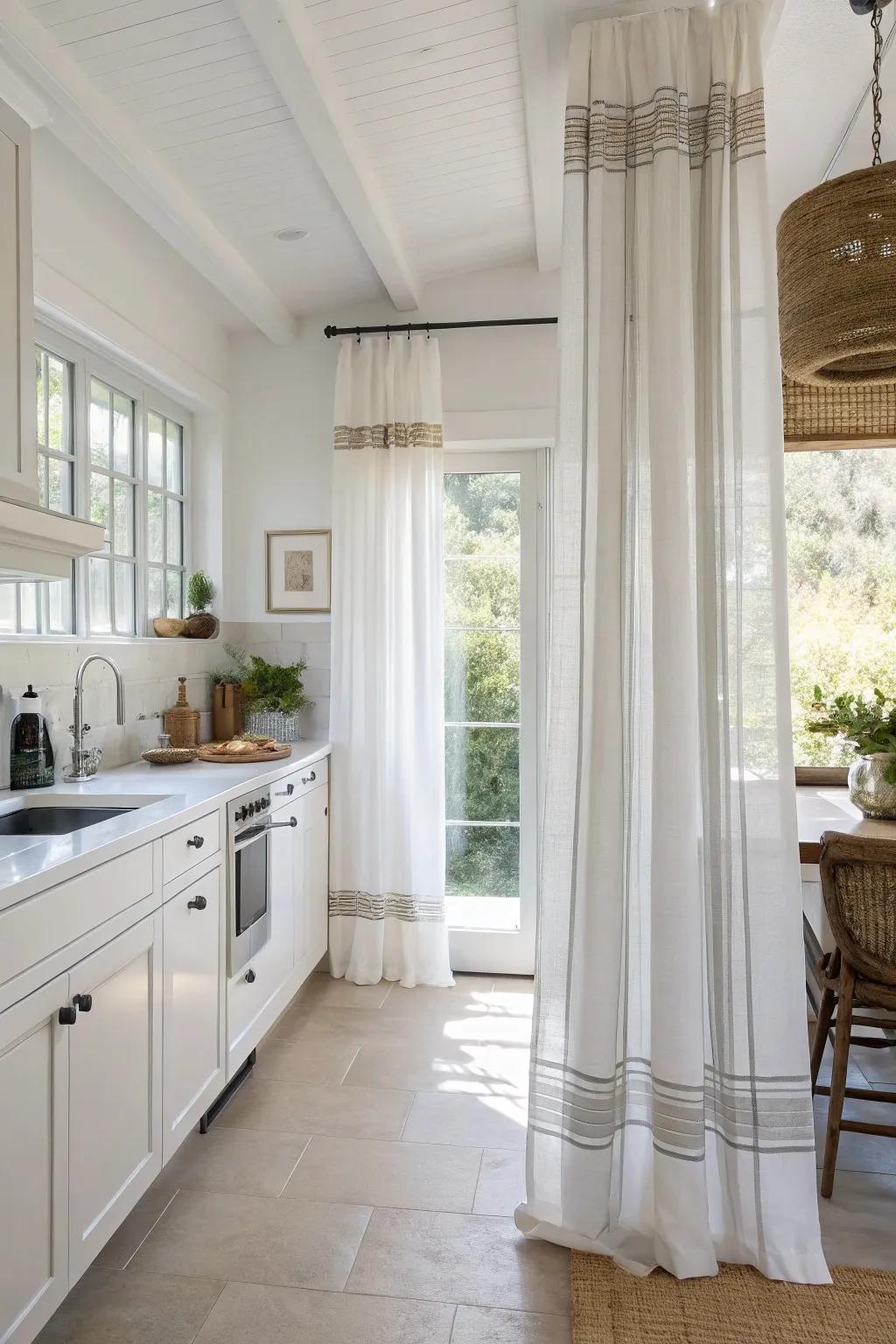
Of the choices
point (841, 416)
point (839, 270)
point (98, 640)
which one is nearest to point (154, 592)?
point (98, 640)

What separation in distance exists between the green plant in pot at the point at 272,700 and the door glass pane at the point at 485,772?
664 mm

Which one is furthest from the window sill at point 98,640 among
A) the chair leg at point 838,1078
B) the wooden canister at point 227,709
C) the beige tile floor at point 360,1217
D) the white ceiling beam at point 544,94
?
the chair leg at point 838,1078

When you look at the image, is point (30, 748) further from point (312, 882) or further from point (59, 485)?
point (312, 882)

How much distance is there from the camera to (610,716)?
212 cm

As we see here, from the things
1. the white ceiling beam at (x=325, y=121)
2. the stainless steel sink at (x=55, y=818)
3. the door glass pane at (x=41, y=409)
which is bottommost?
the stainless steel sink at (x=55, y=818)

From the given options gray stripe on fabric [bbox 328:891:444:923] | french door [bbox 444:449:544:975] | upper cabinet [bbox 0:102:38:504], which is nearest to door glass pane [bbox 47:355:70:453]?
upper cabinet [bbox 0:102:38:504]

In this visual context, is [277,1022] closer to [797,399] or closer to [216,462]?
[216,462]

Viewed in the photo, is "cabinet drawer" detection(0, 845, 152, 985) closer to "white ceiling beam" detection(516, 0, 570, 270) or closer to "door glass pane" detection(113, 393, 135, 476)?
"door glass pane" detection(113, 393, 135, 476)

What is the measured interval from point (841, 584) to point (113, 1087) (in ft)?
10.9

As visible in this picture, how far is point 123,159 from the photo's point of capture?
258cm

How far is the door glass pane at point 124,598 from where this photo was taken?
3.39 m

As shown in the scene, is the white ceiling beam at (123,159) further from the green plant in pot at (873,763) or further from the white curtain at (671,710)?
the green plant in pot at (873,763)

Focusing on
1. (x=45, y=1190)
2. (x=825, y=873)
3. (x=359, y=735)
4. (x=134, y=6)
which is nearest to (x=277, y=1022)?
(x=359, y=735)

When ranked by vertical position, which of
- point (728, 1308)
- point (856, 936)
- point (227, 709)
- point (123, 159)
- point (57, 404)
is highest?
point (123, 159)
